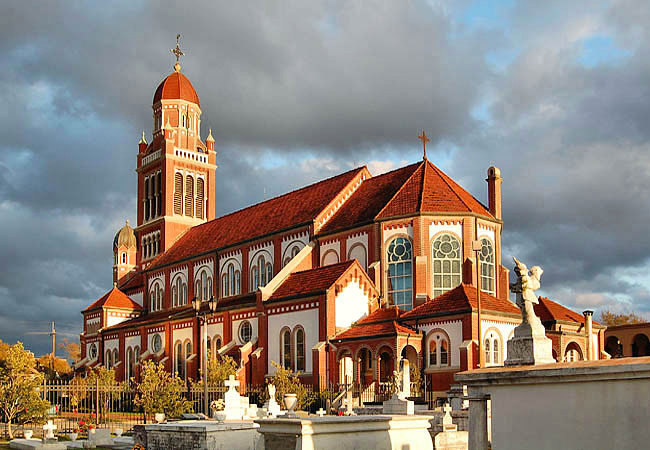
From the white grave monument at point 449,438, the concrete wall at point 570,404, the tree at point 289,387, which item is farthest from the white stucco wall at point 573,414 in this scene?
the tree at point 289,387

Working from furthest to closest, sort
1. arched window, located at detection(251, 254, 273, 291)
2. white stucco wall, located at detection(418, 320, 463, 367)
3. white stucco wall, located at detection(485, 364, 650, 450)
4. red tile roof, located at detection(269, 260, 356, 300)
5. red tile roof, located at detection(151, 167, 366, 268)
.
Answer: arched window, located at detection(251, 254, 273, 291) → red tile roof, located at detection(151, 167, 366, 268) → red tile roof, located at detection(269, 260, 356, 300) → white stucco wall, located at detection(418, 320, 463, 367) → white stucco wall, located at detection(485, 364, 650, 450)

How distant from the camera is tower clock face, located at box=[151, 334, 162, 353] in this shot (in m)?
61.0

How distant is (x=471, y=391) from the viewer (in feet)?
42.7

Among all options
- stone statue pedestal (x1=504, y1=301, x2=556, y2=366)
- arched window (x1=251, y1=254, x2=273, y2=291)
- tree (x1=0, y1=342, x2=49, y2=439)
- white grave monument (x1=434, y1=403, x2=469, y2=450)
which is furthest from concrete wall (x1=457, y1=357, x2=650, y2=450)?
arched window (x1=251, y1=254, x2=273, y2=291)

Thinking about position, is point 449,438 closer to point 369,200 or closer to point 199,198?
point 369,200

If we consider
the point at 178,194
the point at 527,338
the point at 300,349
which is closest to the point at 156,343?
the point at 178,194

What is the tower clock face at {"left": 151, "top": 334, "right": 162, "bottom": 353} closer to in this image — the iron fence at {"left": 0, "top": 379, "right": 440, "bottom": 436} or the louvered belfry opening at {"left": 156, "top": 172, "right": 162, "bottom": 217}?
the iron fence at {"left": 0, "top": 379, "right": 440, "bottom": 436}

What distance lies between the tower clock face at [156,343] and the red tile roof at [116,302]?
A: 34.3 ft

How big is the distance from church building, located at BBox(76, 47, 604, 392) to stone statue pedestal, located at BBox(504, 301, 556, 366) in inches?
768

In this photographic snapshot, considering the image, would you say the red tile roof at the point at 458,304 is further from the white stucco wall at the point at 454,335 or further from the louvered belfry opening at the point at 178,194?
the louvered belfry opening at the point at 178,194

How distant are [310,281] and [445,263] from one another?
329 inches

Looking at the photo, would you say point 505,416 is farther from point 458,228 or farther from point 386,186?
point 386,186

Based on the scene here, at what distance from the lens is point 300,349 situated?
4528 cm

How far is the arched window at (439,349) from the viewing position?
39469 millimetres
